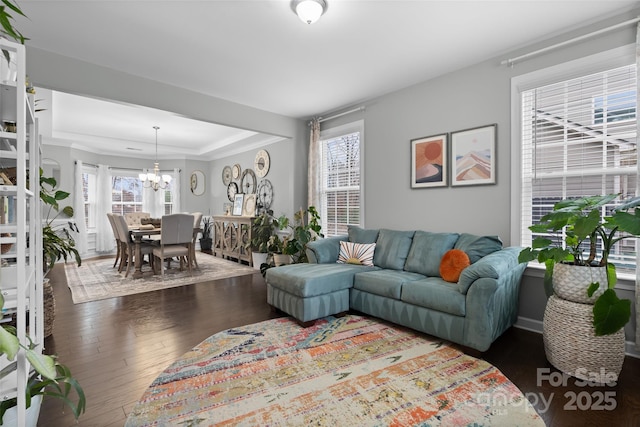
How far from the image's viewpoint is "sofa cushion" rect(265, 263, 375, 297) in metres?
2.97

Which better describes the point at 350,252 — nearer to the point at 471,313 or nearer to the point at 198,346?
the point at 471,313

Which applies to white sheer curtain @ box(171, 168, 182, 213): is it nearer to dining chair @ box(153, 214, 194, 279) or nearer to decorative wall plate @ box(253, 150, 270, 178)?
decorative wall plate @ box(253, 150, 270, 178)

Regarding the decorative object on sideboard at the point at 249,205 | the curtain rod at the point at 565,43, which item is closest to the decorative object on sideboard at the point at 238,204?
the decorative object on sideboard at the point at 249,205

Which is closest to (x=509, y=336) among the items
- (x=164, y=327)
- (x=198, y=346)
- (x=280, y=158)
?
(x=198, y=346)

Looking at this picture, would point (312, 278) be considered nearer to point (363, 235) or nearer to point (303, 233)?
point (363, 235)

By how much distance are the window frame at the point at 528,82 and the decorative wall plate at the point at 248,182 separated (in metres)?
4.78

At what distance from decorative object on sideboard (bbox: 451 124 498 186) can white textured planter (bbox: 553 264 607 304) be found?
→ 3.90ft

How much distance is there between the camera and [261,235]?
5.55 metres

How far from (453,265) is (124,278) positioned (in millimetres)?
4801

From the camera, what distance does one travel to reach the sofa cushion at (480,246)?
2877 mm

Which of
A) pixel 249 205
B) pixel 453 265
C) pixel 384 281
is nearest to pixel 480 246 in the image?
pixel 453 265

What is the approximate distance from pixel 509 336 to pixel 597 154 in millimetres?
1707

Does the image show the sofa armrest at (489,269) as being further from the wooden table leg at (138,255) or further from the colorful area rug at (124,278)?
the wooden table leg at (138,255)

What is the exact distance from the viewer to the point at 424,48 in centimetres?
297
